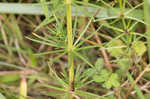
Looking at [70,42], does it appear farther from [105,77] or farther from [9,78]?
[9,78]

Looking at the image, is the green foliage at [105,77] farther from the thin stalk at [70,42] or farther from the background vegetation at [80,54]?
the thin stalk at [70,42]

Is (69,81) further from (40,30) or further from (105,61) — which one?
(40,30)

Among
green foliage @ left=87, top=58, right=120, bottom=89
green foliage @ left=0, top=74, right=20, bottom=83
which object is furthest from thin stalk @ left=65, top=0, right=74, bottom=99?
green foliage @ left=0, top=74, right=20, bottom=83

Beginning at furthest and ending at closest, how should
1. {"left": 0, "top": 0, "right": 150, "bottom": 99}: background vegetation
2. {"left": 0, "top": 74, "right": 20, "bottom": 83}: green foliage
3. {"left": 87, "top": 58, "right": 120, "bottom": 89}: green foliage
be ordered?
{"left": 0, "top": 74, "right": 20, "bottom": 83}: green foliage < {"left": 87, "top": 58, "right": 120, "bottom": 89}: green foliage < {"left": 0, "top": 0, "right": 150, "bottom": 99}: background vegetation

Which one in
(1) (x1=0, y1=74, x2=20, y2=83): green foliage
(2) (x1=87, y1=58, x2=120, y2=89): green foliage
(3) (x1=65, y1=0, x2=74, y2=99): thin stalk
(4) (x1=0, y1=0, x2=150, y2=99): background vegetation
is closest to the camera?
(3) (x1=65, y1=0, x2=74, y2=99): thin stalk

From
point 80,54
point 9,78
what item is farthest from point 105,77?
point 9,78

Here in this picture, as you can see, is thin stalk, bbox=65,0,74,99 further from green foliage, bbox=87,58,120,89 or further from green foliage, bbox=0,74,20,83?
green foliage, bbox=0,74,20,83

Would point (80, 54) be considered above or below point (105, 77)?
above

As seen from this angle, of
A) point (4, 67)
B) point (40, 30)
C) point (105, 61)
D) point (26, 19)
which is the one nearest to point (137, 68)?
point (105, 61)

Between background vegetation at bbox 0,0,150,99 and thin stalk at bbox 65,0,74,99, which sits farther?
background vegetation at bbox 0,0,150,99
